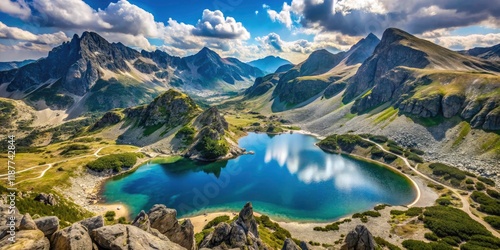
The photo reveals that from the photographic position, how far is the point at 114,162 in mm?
118625

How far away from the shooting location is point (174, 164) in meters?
131

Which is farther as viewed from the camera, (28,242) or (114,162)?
(114,162)

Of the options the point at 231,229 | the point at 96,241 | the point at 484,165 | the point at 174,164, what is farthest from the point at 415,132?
the point at 96,241

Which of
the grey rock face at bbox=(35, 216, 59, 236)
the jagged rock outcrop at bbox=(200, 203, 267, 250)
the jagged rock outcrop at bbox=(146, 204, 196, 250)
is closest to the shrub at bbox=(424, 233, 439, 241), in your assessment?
the jagged rock outcrop at bbox=(200, 203, 267, 250)

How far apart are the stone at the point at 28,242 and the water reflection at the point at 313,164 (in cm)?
9170

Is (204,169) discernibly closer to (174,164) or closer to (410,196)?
(174,164)

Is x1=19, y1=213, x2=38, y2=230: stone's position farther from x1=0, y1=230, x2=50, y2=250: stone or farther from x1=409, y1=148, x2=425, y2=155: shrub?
x1=409, y1=148, x2=425, y2=155: shrub

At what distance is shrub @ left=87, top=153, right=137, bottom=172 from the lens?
368 ft

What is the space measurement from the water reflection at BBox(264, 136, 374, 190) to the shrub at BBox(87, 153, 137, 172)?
66965mm

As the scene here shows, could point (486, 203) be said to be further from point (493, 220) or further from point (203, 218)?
point (203, 218)

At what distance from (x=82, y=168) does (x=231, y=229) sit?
3845 inches

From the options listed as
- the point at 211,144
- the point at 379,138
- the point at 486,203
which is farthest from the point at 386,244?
the point at 379,138

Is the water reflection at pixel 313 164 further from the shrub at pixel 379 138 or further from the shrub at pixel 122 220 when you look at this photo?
the shrub at pixel 122 220

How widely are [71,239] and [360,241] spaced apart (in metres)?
39.0
